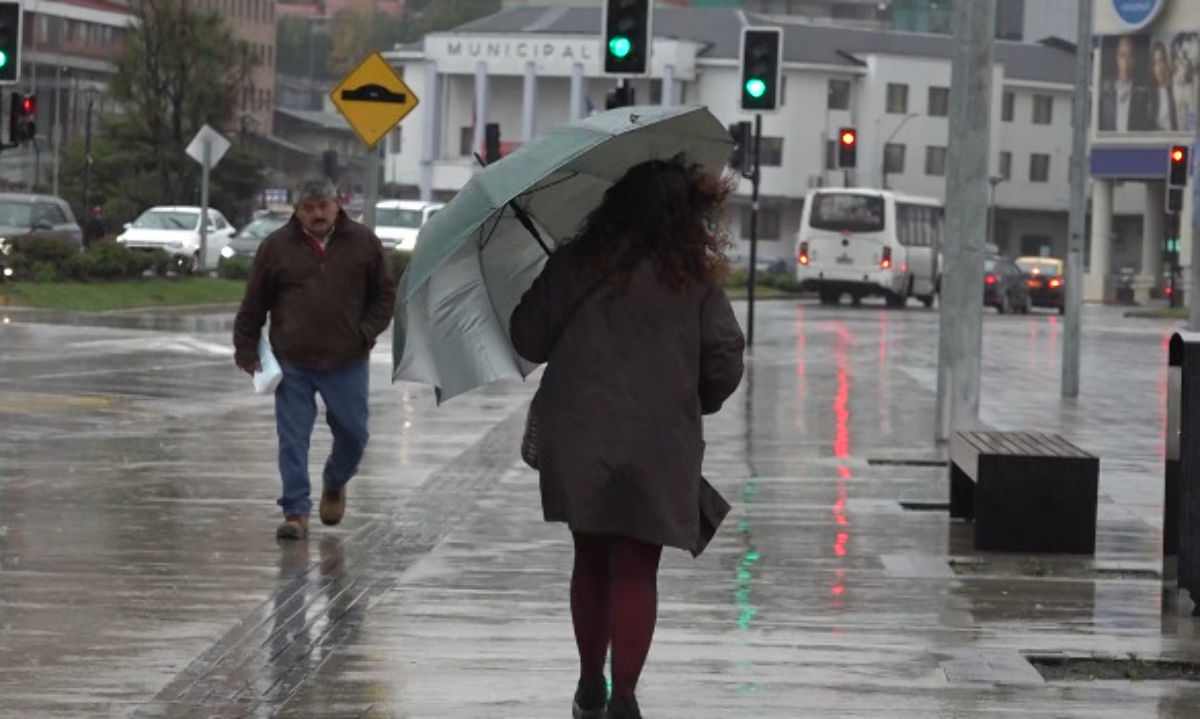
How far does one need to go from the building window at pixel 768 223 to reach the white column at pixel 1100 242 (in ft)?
83.6

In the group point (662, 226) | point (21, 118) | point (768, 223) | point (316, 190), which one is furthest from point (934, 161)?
point (662, 226)

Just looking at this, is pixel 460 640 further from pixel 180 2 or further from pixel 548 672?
pixel 180 2

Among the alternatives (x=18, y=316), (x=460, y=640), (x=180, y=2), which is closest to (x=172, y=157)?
(x=180, y=2)

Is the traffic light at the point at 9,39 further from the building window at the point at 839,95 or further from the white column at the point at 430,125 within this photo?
the building window at the point at 839,95

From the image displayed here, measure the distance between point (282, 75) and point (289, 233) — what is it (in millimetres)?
170533

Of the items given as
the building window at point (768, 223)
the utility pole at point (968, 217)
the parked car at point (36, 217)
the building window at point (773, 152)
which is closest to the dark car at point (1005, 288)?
the parked car at point (36, 217)

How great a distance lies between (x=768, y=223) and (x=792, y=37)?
315 inches

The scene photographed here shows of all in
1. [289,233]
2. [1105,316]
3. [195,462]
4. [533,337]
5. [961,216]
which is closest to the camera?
[533,337]

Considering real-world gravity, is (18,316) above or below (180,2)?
below

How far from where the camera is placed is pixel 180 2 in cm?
6656

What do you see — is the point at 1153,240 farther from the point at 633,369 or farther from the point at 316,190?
the point at 633,369

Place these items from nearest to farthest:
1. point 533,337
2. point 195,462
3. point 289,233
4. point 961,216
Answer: point 533,337, point 289,233, point 195,462, point 961,216

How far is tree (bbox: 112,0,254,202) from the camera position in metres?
63.0

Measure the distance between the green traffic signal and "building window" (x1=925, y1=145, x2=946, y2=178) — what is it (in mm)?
93438
